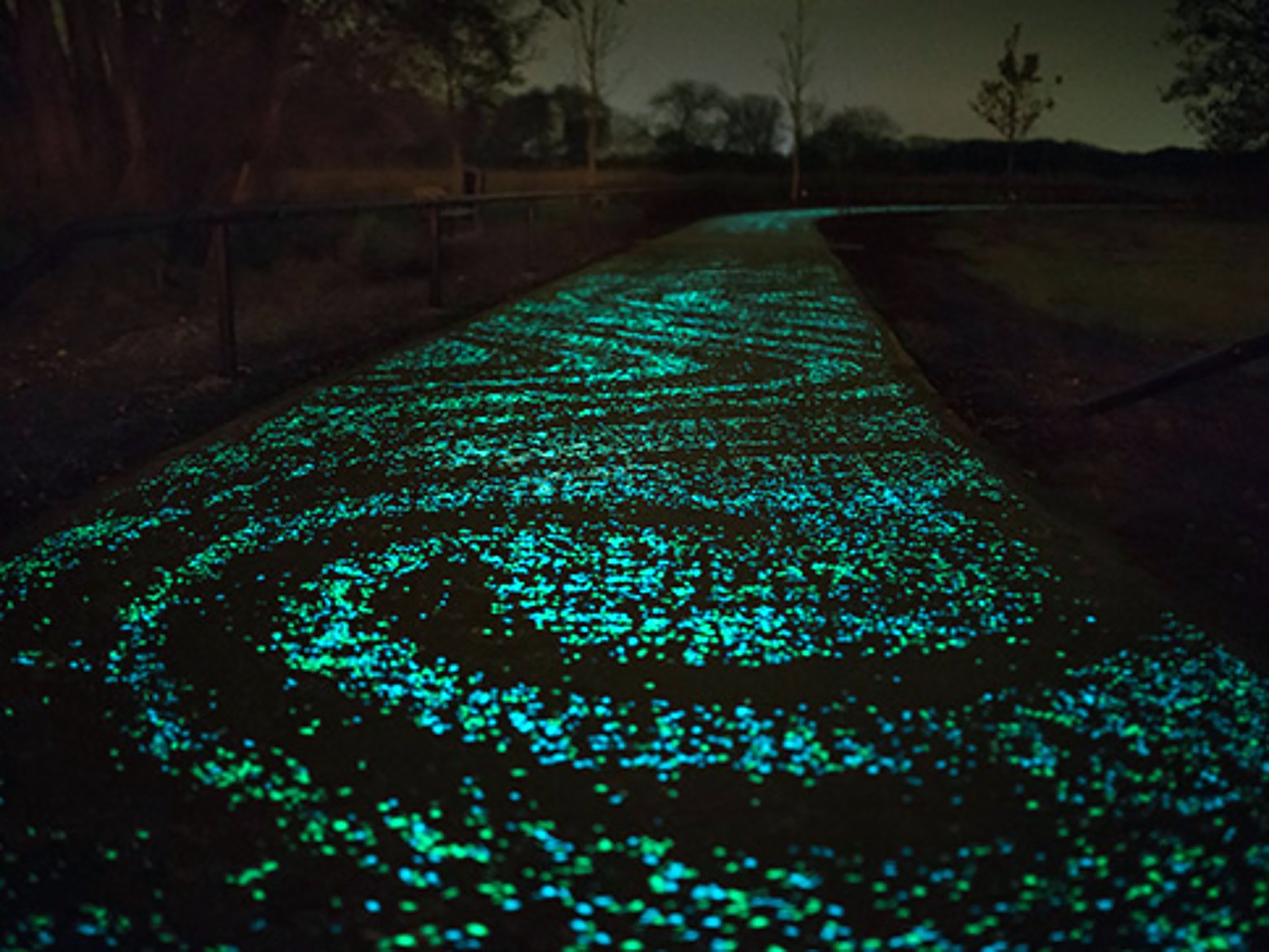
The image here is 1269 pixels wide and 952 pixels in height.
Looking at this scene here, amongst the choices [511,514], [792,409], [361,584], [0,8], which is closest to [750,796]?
[361,584]

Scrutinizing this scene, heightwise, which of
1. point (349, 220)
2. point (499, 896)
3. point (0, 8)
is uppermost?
point (0, 8)

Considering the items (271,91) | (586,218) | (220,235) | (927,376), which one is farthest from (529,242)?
(927,376)

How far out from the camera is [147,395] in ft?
25.7

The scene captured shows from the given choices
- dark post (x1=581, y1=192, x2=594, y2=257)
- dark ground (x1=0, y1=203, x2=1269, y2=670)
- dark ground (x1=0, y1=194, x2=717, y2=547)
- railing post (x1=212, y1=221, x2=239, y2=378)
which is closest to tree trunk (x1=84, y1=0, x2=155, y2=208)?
dark ground (x1=0, y1=194, x2=717, y2=547)

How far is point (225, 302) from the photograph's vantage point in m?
8.37

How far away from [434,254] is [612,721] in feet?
33.1

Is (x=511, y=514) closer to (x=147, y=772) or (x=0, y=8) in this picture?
(x=147, y=772)

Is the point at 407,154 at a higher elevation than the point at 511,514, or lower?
higher

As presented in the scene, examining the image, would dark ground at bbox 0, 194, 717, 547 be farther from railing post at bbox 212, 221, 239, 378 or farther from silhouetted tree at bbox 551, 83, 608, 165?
silhouetted tree at bbox 551, 83, 608, 165

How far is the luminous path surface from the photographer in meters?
2.44

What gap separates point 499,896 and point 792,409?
526 cm

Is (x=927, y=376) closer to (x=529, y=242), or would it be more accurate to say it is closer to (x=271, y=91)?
(x=529, y=242)

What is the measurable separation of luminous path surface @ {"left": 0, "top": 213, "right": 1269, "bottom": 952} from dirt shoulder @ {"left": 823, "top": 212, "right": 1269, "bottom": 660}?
1.12 ft

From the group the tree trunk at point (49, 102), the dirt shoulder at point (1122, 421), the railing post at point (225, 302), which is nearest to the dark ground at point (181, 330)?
the railing post at point (225, 302)
